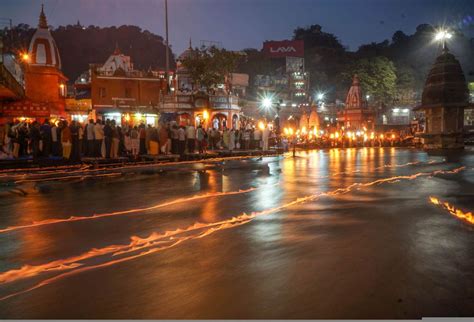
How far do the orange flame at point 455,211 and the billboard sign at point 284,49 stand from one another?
67.9 meters

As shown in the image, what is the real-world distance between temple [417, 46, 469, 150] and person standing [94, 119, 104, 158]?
21.9 metres

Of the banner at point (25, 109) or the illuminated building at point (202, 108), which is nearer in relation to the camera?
the banner at point (25, 109)

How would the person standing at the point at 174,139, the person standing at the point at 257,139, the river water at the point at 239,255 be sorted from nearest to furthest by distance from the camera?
1. the river water at the point at 239,255
2. the person standing at the point at 174,139
3. the person standing at the point at 257,139

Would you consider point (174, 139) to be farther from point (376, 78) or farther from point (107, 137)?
point (376, 78)

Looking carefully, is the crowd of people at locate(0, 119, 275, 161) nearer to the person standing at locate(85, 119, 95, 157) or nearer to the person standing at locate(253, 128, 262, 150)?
the person standing at locate(85, 119, 95, 157)

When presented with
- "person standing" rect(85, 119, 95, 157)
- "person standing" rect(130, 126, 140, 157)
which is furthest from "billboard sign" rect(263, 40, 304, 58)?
"person standing" rect(85, 119, 95, 157)

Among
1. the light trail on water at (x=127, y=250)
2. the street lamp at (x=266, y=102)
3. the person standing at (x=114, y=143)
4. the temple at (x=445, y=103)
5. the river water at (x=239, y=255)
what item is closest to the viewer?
the river water at (x=239, y=255)

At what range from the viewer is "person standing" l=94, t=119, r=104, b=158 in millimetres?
20672

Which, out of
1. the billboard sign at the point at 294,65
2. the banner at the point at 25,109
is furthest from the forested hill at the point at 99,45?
the banner at the point at 25,109

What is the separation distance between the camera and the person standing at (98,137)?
67.8 feet

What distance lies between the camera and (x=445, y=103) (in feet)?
93.1

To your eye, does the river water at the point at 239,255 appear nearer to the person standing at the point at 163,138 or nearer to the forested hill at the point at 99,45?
the person standing at the point at 163,138

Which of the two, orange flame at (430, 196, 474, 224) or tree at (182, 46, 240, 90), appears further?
tree at (182, 46, 240, 90)

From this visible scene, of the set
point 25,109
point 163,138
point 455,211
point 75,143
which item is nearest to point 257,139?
point 163,138
